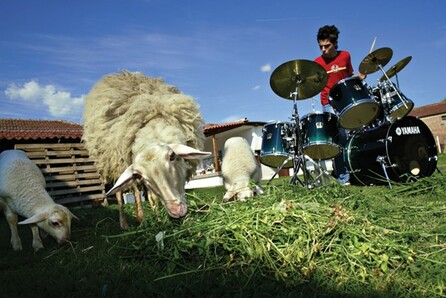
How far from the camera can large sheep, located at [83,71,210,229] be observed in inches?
136

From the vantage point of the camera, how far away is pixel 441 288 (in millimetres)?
1916

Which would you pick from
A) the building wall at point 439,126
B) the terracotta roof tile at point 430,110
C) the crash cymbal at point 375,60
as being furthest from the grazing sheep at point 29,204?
the building wall at point 439,126

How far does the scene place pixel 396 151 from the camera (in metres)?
6.70

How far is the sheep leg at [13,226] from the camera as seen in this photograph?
4277mm

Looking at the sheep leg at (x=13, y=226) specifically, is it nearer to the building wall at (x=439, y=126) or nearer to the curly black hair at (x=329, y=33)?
the curly black hair at (x=329, y=33)

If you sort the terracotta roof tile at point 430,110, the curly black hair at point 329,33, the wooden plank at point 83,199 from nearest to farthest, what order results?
1. the curly black hair at point 329,33
2. the wooden plank at point 83,199
3. the terracotta roof tile at point 430,110

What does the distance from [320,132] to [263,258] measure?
4562 millimetres

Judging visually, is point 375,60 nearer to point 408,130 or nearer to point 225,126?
point 408,130

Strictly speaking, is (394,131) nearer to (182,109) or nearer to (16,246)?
(182,109)

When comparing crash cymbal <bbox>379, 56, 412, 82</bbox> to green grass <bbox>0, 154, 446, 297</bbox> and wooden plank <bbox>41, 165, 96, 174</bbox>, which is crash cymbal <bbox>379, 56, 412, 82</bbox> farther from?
wooden plank <bbox>41, 165, 96, 174</bbox>

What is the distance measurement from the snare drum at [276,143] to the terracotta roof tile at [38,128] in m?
8.94

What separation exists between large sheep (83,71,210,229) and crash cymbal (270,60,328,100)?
201 centimetres

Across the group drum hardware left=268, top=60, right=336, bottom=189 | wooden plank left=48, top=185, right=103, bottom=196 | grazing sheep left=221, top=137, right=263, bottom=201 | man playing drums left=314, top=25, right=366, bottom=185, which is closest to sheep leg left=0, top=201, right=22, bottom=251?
grazing sheep left=221, top=137, right=263, bottom=201

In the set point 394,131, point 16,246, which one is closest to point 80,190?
point 16,246
